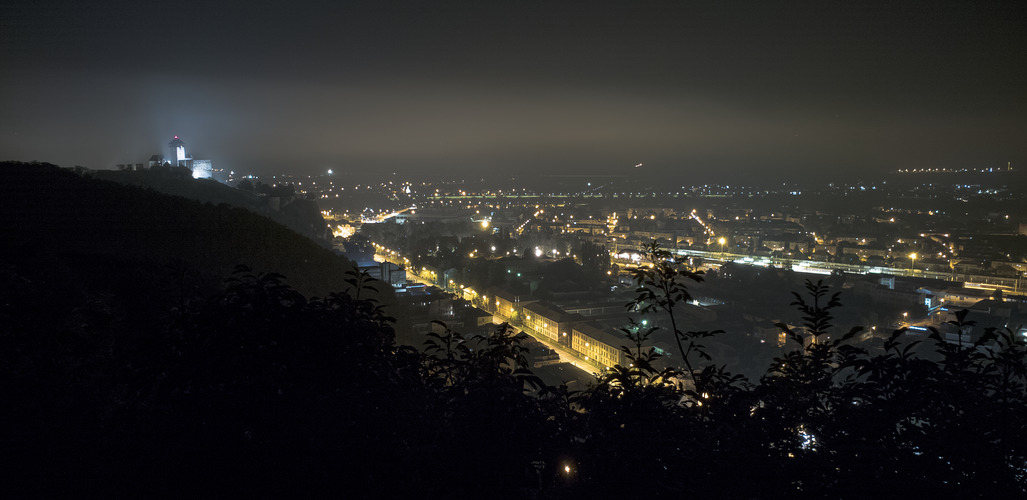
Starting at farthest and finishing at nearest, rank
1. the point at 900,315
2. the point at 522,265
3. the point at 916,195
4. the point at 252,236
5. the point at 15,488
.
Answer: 1. the point at 916,195
2. the point at 522,265
3. the point at 900,315
4. the point at 252,236
5. the point at 15,488

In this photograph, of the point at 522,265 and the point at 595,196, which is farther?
the point at 595,196

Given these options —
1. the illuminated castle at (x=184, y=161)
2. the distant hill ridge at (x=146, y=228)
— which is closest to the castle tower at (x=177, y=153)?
the illuminated castle at (x=184, y=161)

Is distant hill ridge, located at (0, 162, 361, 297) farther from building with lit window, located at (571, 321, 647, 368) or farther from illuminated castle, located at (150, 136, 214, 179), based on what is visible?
illuminated castle, located at (150, 136, 214, 179)

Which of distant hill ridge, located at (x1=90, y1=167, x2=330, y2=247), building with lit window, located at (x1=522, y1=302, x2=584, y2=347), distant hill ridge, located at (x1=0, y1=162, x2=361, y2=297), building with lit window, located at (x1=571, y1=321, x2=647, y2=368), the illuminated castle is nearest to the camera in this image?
distant hill ridge, located at (x1=0, y1=162, x2=361, y2=297)

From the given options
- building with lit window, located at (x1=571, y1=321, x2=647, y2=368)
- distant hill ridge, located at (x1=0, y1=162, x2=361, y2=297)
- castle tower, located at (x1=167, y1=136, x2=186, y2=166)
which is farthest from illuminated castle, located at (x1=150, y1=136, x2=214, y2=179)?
building with lit window, located at (x1=571, y1=321, x2=647, y2=368)

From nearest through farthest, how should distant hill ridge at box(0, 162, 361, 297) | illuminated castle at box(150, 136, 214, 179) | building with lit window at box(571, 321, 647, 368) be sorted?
1. distant hill ridge at box(0, 162, 361, 297)
2. building with lit window at box(571, 321, 647, 368)
3. illuminated castle at box(150, 136, 214, 179)

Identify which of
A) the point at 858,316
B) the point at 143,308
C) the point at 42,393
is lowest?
the point at 858,316

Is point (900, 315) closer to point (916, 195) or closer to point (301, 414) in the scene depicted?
point (301, 414)

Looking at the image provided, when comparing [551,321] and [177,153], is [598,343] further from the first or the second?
[177,153]

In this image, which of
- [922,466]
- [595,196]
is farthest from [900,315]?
[595,196]

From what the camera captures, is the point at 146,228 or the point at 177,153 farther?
the point at 177,153

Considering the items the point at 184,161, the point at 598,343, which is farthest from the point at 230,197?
the point at 598,343
